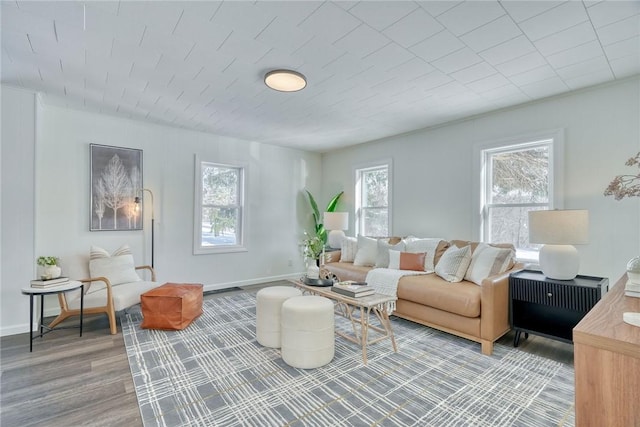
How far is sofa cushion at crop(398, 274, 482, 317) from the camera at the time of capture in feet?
9.04

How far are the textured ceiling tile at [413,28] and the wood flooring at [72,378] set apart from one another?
2.85 meters

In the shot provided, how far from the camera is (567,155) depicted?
3.14 m

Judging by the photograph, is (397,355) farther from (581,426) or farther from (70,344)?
(70,344)

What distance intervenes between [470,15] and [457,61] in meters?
0.61

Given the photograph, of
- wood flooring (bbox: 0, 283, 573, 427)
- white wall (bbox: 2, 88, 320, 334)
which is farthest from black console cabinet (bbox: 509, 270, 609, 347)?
white wall (bbox: 2, 88, 320, 334)

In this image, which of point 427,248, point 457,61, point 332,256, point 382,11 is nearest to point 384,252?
point 427,248

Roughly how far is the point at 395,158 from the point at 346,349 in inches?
126

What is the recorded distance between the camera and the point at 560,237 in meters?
2.54

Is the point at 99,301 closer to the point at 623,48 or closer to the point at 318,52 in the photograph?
the point at 318,52

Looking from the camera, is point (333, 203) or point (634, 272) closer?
point (634, 272)

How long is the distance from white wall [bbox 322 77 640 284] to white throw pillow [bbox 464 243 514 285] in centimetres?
74

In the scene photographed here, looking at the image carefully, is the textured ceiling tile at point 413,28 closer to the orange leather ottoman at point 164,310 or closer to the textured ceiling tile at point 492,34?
A: the textured ceiling tile at point 492,34

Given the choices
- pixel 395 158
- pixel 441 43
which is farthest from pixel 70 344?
pixel 395 158

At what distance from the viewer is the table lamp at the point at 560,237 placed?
251 cm
